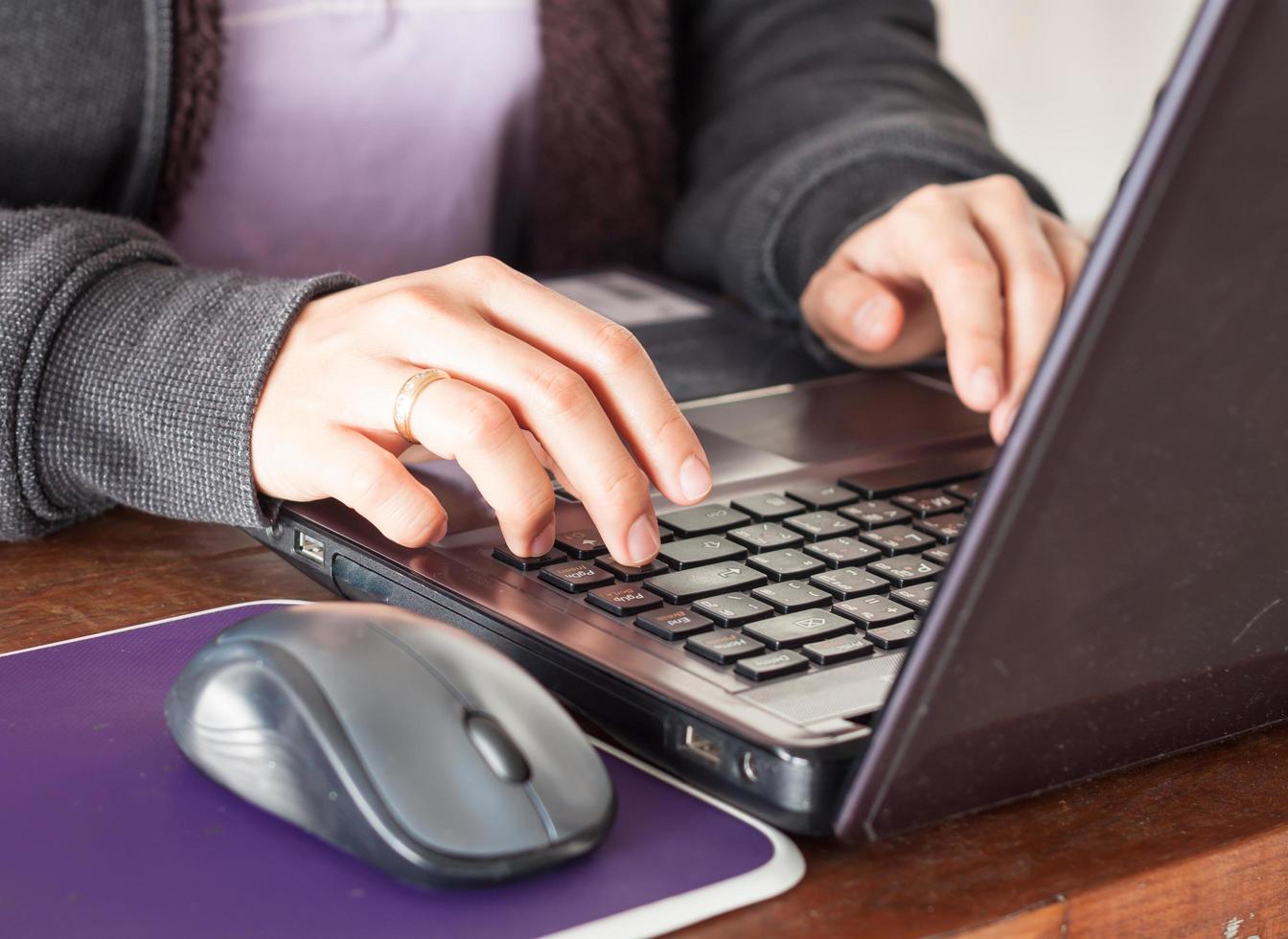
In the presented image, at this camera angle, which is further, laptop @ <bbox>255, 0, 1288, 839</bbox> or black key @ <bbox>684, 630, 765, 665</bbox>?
black key @ <bbox>684, 630, 765, 665</bbox>

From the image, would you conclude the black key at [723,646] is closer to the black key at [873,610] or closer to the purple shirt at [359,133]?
the black key at [873,610]

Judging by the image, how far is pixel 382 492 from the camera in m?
0.51

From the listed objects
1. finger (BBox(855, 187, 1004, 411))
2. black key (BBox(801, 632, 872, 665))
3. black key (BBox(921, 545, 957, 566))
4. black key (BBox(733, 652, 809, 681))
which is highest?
finger (BBox(855, 187, 1004, 411))

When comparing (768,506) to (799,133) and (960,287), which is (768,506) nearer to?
(960,287)

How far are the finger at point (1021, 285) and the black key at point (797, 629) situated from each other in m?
0.23

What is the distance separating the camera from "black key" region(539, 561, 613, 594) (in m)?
0.47

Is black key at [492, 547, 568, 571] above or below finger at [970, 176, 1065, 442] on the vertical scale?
below

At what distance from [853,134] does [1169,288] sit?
0.67 meters

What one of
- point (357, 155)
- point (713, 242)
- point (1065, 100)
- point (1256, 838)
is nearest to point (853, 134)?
point (713, 242)

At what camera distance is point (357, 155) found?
105cm

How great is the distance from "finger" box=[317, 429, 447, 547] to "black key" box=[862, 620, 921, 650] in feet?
0.52

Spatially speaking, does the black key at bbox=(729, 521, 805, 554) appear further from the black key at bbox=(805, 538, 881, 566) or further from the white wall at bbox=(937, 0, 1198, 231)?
the white wall at bbox=(937, 0, 1198, 231)

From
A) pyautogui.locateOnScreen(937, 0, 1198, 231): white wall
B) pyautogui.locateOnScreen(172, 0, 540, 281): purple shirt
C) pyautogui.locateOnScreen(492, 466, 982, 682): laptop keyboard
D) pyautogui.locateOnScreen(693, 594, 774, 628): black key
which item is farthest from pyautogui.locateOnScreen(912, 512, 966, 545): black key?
pyautogui.locateOnScreen(937, 0, 1198, 231): white wall

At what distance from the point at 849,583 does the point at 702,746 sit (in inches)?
4.1
